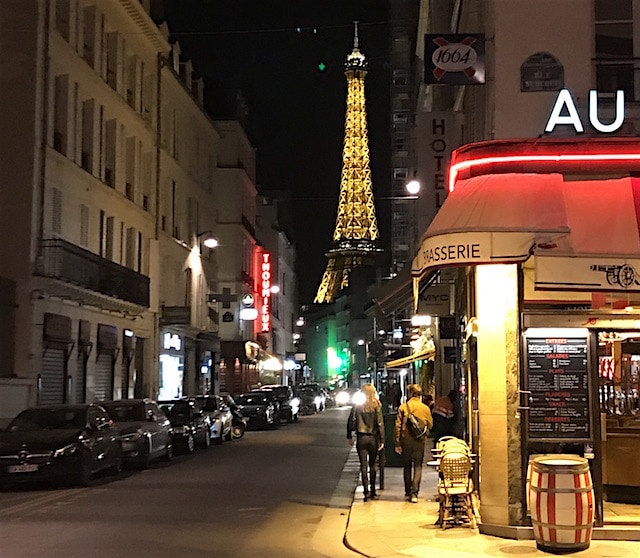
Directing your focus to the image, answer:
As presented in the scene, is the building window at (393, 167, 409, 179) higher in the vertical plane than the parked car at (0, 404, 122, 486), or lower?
higher

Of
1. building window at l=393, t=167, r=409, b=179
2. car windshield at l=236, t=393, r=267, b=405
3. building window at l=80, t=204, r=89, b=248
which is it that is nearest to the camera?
building window at l=80, t=204, r=89, b=248

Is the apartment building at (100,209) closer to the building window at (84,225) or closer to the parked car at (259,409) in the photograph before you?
the building window at (84,225)

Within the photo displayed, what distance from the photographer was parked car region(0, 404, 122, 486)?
1780 cm

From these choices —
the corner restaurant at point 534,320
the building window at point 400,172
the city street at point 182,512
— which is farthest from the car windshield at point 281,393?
the building window at point 400,172

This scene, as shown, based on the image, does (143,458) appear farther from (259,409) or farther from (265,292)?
(265,292)

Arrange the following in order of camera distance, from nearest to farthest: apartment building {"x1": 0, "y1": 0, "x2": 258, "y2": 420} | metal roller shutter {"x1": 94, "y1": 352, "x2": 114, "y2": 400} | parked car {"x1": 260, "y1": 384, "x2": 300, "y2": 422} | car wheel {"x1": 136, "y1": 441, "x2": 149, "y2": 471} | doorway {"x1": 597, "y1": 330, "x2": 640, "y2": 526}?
doorway {"x1": 597, "y1": 330, "x2": 640, "y2": 526}, car wheel {"x1": 136, "y1": 441, "x2": 149, "y2": 471}, apartment building {"x1": 0, "y1": 0, "x2": 258, "y2": 420}, metal roller shutter {"x1": 94, "y1": 352, "x2": 114, "y2": 400}, parked car {"x1": 260, "y1": 384, "x2": 300, "y2": 422}

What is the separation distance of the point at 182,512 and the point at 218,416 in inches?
619

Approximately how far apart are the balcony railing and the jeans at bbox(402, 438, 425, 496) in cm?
1480

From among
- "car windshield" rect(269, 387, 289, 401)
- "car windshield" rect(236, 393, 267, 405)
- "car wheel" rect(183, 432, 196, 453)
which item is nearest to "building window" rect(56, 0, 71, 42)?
"car wheel" rect(183, 432, 196, 453)

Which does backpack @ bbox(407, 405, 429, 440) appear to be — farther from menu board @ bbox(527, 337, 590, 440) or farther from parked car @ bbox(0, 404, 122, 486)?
parked car @ bbox(0, 404, 122, 486)

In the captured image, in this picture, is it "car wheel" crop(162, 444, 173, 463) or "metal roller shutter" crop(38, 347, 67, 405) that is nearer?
"car wheel" crop(162, 444, 173, 463)

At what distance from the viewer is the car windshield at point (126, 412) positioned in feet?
75.6

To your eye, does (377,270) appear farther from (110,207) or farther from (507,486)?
(507,486)

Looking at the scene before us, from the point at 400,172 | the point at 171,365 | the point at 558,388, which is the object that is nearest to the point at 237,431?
the point at 171,365
